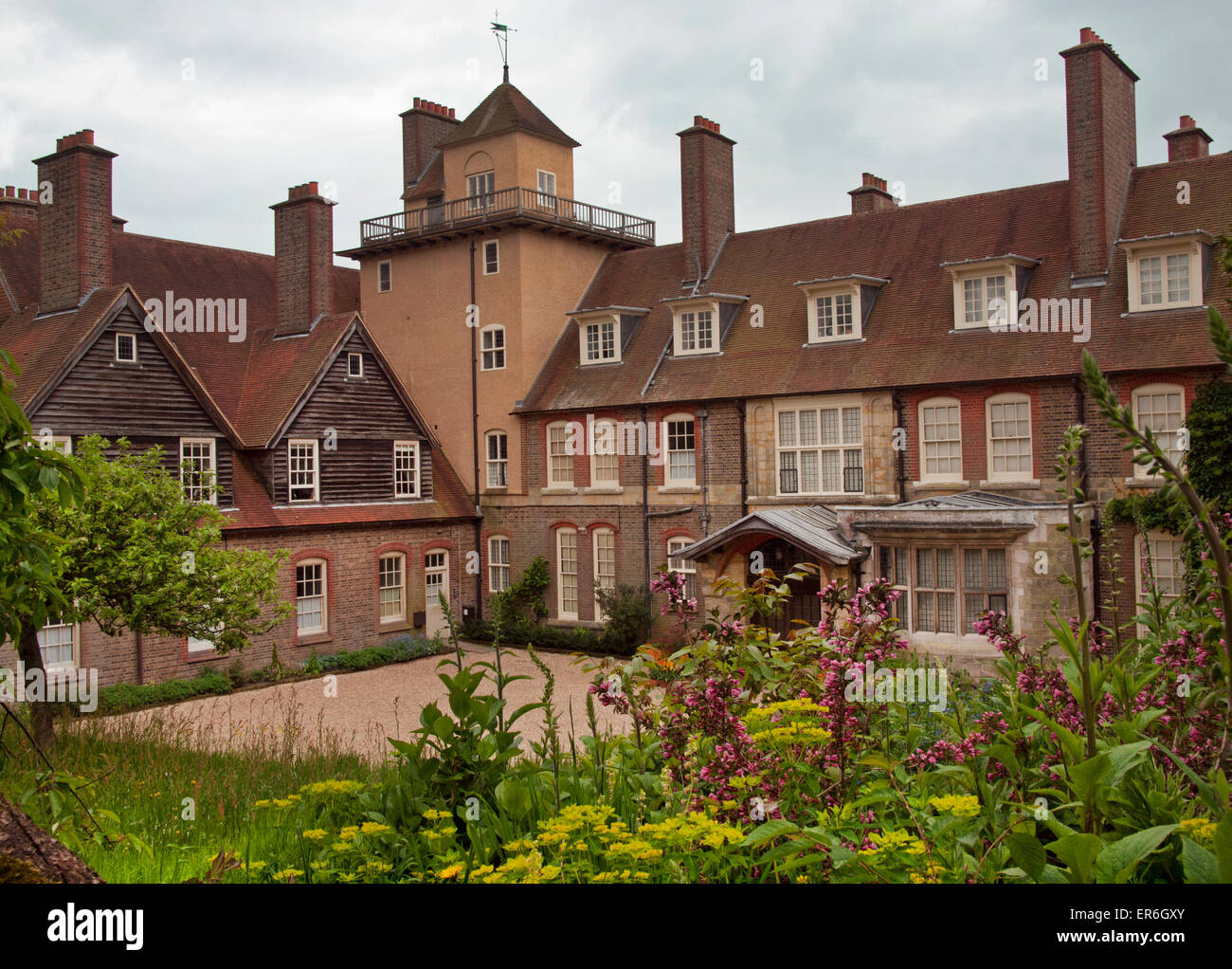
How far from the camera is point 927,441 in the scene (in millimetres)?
24031

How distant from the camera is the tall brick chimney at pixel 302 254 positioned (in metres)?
29.6

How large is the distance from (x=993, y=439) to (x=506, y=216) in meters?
15.7

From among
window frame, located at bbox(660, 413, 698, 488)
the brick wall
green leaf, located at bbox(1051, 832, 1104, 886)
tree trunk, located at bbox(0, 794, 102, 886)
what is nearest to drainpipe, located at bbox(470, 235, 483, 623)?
the brick wall

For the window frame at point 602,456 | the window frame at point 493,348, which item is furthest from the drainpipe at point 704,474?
the window frame at point 493,348

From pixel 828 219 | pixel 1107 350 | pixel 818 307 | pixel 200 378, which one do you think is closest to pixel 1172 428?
pixel 1107 350

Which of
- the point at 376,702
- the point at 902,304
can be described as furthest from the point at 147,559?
the point at 902,304

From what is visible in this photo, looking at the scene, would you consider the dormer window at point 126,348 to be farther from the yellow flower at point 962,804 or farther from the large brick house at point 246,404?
the yellow flower at point 962,804

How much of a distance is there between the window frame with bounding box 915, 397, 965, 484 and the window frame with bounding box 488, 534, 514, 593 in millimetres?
12964

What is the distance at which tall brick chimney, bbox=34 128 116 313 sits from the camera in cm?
2462

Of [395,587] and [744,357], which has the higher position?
[744,357]

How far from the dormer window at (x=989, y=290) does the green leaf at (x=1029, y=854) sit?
2264 cm

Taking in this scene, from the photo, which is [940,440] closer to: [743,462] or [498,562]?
[743,462]

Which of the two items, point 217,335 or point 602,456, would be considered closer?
point 602,456
